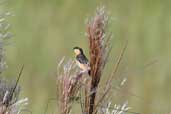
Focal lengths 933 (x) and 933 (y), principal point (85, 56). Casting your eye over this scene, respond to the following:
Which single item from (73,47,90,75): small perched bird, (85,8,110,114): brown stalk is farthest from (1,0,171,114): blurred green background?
(85,8,110,114): brown stalk

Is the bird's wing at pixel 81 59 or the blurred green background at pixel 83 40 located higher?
the bird's wing at pixel 81 59

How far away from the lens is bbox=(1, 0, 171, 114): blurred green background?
7605mm

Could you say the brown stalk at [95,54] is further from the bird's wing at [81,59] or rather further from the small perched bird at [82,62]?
the bird's wing at [81,59]

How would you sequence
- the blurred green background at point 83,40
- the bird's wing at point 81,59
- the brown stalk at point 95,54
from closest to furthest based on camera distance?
the brown stalk at point 95,54 < the bird's wing at point 81,59 < the blurred green background at point 83,40

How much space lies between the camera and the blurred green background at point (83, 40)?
7605 mm

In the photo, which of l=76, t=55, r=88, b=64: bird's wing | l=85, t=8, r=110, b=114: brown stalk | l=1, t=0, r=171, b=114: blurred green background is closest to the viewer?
l=85, t=8, r=110, b=114: brown stalk

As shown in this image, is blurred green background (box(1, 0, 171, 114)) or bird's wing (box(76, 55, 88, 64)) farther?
blurred green background (box(1, 0, 171, 114))

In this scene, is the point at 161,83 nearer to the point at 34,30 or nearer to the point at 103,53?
the point at 34,30

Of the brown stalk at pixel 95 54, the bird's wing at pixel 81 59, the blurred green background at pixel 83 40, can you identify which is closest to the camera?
the brown stalk at pixel 95 54

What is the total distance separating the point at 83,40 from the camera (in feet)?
28.6

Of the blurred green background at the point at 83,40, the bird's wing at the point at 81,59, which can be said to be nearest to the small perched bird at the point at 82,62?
the bird's wing at the point at 81,59

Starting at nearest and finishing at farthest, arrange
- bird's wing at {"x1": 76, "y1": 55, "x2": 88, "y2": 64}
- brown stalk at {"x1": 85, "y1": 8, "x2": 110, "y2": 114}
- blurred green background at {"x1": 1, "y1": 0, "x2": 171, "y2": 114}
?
1. brown stalk at {"x1": 85, "y1": 8, "x2": 110, "y2": 114}
2. bird's wing at {"x1": 76, "y1": 55, "x2": 88, "y2": 64}
3. blurred green background at {"x1": 1, "y1": 0, "x2": 171, "y2": 114}

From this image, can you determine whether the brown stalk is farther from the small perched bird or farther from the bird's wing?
the bird's wing

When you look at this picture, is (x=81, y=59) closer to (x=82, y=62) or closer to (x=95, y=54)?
(x=82, y=62)
